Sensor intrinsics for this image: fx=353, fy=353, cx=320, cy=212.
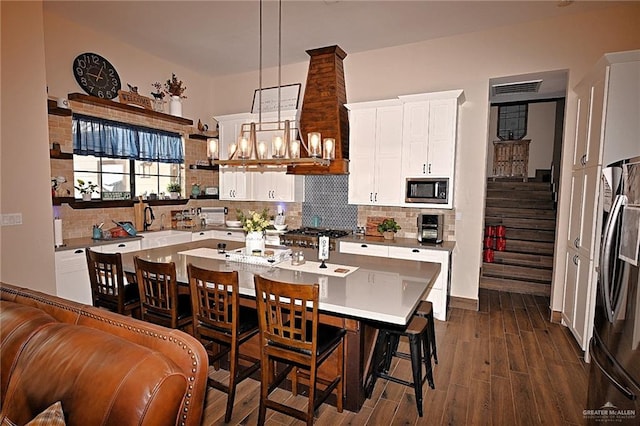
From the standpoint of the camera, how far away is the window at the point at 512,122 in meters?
9.52

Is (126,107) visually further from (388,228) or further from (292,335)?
(292,335)

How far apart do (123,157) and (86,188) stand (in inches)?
25.3

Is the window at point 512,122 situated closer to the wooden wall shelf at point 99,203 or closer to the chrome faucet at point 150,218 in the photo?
the wooden wall shelf at point 99,203

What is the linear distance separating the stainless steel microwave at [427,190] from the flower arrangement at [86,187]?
4133 mm

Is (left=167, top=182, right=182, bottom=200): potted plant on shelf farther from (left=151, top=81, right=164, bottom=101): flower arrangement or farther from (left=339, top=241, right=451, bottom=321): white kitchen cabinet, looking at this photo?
(left=339, top=241, right=451, bottom=321): white kitchen cabinet

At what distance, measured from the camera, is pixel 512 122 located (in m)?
9.77

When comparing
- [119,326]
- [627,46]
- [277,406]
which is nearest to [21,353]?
[119,326]

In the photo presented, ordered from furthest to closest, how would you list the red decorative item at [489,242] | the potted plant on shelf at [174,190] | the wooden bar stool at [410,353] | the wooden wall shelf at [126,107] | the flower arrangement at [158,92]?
the red decorative item at [489,242] < the potted plant on shelf at [174,190] < the flower arrangement at [158,92] < the wooden wall shelf at [126,107] < the wooden bar stool at [410,353]

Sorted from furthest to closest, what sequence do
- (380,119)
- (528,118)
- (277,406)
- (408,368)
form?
(528,118), (380,119), (408,368), (277,406)

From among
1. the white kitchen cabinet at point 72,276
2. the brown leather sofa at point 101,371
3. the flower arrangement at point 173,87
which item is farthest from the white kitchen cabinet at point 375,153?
the brown leather sofa at point 101,371

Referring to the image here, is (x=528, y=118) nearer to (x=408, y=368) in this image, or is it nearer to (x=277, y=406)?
(x=408, y=368)

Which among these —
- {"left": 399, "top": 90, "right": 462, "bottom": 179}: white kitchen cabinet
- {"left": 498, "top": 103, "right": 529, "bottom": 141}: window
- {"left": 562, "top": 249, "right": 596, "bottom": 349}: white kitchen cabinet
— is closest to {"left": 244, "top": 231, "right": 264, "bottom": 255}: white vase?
{"left": 399, "top": 90, "right": 462, "bottom": 179}: white kitchen cabinet

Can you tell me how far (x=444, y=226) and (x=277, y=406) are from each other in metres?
3.34

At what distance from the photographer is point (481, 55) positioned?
4418 mm
